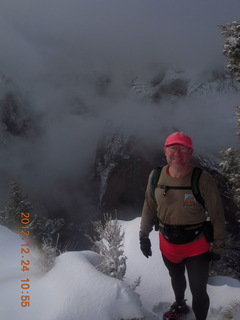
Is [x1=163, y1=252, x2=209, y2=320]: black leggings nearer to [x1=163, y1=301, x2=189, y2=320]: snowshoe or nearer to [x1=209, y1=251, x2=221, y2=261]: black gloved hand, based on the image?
[x1=209, y1=251, x2=221, y2=261]: black gloved hand

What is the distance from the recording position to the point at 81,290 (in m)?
4.43

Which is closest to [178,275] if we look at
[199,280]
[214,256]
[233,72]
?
[199,280]

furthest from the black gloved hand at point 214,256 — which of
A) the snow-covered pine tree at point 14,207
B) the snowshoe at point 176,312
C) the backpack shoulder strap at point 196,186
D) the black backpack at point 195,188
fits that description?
the snow-covered pine tree at point 14,207

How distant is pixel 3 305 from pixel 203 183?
142 inches

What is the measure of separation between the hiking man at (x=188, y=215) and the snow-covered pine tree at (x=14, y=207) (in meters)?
21.3

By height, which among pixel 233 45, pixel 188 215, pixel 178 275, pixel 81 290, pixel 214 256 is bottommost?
pixel 81 290

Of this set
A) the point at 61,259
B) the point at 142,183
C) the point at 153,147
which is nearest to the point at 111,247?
the point at 61,259

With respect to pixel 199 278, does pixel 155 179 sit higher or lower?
higher

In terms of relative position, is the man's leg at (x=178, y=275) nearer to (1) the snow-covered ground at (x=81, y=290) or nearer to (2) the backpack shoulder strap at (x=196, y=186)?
(1) the snow-covered ground at (x=81, y=290)

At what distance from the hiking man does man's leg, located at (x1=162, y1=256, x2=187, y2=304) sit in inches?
6.6

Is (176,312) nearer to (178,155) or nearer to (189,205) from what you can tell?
(189,205)

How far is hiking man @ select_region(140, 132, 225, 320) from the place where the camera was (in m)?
3.91

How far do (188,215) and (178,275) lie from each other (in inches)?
53.4

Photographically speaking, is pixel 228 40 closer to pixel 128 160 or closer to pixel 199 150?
pixel 199 150
